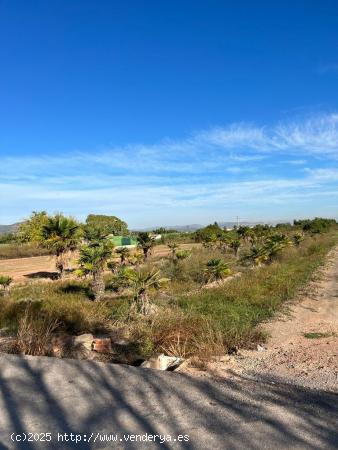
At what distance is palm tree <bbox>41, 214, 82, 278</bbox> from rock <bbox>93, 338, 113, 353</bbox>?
18.6m

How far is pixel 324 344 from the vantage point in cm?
866

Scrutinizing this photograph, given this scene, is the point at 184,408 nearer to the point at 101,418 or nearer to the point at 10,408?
the point at 101,418

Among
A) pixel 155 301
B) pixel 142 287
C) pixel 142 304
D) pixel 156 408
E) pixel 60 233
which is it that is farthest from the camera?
pixel 60 233

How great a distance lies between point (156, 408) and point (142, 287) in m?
8.90

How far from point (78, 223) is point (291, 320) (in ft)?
56.8

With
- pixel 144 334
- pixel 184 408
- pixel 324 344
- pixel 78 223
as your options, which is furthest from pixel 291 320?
pixel 78 223

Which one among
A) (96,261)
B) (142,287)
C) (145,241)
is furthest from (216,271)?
(145,241)

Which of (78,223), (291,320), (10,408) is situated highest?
(78,223)

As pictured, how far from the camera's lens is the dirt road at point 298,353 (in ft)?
20.0

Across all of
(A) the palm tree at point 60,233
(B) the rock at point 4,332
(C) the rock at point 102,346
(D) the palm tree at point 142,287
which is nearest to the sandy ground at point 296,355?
(C) the rock at point 102,346

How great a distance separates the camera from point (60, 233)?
25.4 meters

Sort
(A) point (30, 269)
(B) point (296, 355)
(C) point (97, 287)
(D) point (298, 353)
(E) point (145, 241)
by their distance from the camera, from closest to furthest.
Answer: (B) point (296, 355) < (D) point (298, 353) < (C) point (97, 287) < (E) point (145, 241) < (A) point (30, 269)

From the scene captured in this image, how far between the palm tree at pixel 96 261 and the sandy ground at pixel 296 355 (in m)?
8.66

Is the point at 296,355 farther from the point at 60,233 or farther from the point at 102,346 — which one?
the point at 60,233
